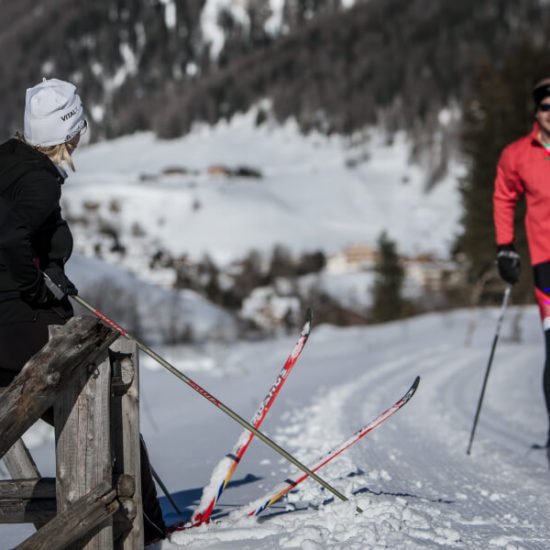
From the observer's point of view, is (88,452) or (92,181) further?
(92,181)

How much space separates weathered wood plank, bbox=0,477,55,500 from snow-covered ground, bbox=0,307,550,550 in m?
0.48

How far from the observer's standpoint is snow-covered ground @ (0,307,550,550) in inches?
96.7

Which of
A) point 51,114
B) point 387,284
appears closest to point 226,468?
point 51,114

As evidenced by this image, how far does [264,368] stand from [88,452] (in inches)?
425

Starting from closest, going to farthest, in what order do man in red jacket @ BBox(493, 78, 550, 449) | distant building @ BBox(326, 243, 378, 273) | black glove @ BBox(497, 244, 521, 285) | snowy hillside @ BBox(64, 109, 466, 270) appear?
man in red jacket @ BBox(493, 78, 550, 449), black glove @ BBox(497, 244, 521, 285), distant building @ BBox(326, 243, 378, 273), snowy hillside @ BBox(64, 109, 466, 270)

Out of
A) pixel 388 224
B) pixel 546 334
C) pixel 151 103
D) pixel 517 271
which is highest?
pixel 151 103

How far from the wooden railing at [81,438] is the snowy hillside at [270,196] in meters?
89.4

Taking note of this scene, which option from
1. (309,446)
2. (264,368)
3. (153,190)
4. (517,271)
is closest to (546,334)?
(517,271)

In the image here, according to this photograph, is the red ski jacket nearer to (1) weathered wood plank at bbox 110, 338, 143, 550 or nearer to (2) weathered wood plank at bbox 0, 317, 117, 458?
(1) weathered wood plank at bbox 110, 338, 143, 550

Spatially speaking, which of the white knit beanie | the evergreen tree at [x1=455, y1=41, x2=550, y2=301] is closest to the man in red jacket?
the white knit beanie

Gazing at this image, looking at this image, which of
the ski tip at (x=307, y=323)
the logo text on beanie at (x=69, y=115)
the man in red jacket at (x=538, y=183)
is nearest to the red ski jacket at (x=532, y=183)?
the man in red jacket at (x=538, y=183)

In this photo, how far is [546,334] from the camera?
12.3 feet

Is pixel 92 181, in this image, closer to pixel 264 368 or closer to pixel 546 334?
pixel 264 368

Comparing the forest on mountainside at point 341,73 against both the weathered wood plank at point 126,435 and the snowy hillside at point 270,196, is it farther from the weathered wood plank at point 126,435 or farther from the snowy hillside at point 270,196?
the weathered wood plank at point 126,435
